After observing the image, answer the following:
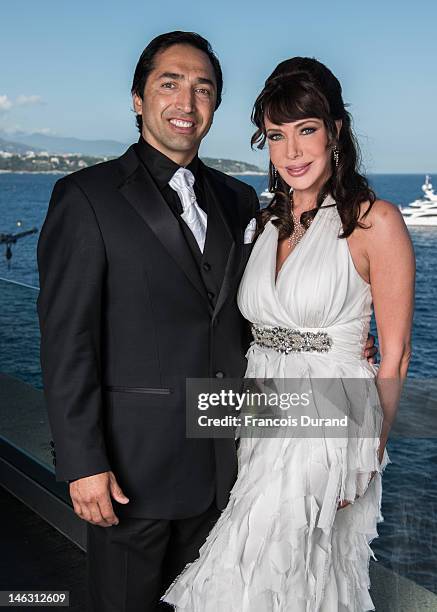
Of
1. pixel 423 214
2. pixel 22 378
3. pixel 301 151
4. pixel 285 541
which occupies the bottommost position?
pixel 423 214

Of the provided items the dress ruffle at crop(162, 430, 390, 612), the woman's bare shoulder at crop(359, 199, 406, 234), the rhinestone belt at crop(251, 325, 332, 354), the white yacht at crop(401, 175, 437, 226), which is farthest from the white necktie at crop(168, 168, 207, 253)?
the white yacht at crop(401, 175, 437, 226)

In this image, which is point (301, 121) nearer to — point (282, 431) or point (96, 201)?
point (96, 201)

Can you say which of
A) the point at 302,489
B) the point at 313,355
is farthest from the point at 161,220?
the point at 302,489

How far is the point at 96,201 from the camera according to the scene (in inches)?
72.1

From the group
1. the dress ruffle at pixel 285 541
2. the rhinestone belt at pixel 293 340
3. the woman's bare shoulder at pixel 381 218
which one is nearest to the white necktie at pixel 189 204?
the rhinestone belt at pixel 293 340

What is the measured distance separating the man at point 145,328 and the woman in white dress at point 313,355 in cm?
10

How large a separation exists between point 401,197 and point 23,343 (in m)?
80.5

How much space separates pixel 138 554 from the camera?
198 cm

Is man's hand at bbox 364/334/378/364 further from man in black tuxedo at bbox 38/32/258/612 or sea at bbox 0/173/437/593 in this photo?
man in black tuxedo at bbox 38/32/258/612

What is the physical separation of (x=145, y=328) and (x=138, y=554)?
0.58 m

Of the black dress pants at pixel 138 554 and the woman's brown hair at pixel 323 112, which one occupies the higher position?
the woman's brown hair at pixel 323 112

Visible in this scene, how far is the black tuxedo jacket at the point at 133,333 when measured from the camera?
71.5 inches

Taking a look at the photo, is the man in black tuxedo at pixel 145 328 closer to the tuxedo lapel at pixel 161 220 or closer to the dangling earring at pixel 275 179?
the tuxedo lapel at pixel 161 220

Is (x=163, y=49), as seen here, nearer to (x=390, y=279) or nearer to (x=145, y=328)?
(x=145, y=328)
